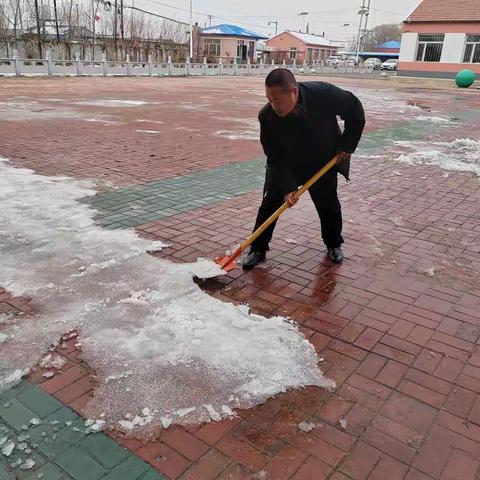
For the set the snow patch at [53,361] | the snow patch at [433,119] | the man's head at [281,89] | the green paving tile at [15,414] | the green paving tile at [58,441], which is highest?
the man's head at [281,89]

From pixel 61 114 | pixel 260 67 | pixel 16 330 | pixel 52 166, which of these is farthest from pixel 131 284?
pixel 260 67

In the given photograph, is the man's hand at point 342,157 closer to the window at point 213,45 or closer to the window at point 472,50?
the window at point 472,50

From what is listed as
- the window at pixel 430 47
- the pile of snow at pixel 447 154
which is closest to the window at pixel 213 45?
the window at pixel 430 47

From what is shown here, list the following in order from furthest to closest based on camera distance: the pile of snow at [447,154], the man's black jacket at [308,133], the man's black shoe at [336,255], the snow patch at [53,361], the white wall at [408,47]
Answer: the white wall at [408,47], the pile of snow at [447,154], the man's black shoe at [336,255], the man's black jacket at [308,133], the snow patch at [53,361]

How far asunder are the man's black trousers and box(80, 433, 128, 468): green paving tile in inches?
80.8

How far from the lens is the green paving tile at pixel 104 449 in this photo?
6.47 feet

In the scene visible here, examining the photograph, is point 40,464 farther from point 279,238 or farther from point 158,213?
point 158,213

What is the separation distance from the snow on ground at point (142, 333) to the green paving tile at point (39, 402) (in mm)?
153

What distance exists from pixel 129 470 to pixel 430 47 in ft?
130

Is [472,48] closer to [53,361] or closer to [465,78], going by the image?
[465,78]

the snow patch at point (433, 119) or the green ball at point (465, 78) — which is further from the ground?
the green ball at point (465, 78)

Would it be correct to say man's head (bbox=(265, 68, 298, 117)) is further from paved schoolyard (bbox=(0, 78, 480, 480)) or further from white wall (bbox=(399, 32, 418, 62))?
white wall (bbox=(399, 32, 418, 62))

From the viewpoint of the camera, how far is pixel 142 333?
111 inches

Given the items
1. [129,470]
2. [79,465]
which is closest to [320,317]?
[129,470]
